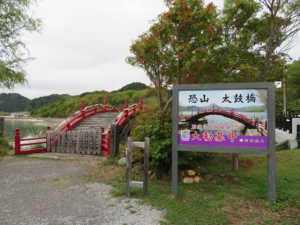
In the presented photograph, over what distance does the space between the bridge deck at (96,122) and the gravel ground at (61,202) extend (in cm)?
514

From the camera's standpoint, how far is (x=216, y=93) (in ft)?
12.8

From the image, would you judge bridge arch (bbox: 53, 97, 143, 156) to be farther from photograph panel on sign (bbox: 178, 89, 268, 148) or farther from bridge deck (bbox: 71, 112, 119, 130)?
photograph panel on sign (bbox: 178, 89, 268, 148)

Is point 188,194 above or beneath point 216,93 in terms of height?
beneath

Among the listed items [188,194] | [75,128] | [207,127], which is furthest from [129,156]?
[75,128]

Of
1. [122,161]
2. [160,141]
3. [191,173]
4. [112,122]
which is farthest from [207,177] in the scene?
[112,122]

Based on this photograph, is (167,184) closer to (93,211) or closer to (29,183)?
(93,211)

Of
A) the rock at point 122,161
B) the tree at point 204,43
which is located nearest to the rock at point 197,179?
the tree at point 204,43

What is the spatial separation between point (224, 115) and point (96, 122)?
9189 millimetres

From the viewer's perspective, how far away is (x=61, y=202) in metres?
3.69

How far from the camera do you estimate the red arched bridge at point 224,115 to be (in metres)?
3.77

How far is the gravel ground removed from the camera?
3053 millimetres

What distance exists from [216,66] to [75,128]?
8239 millimetres

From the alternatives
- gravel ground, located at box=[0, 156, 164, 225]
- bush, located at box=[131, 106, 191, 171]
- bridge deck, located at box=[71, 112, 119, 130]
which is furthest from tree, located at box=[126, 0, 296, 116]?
bridge deck, located at box=[71, 112, 119, 130]

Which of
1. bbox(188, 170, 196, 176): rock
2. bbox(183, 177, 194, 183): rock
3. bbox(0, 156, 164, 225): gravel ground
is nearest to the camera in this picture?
bbox(0, 156, 164, 225): gravel ground
